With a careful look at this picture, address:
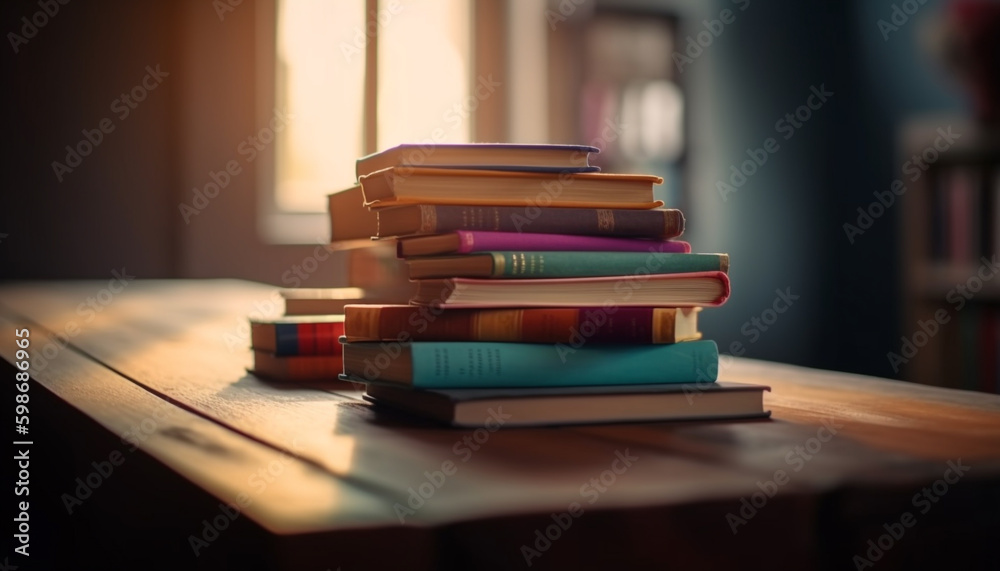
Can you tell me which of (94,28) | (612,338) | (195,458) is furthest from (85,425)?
(94,28)

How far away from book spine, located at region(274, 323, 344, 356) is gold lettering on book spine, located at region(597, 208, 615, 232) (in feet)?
1.15

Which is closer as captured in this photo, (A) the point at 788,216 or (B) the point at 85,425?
(B) the point at 85,425

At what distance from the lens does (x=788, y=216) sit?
15.8ft

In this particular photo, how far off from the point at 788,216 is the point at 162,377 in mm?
4094

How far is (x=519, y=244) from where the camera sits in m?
0.82

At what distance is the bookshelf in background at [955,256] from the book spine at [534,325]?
270cm

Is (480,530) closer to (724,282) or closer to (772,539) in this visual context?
(772,539)

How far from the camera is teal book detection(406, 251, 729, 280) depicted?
0.79m

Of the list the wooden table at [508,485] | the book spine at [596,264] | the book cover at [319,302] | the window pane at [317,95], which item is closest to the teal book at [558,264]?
the book spine at [596,264]

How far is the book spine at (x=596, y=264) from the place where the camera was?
0.79 meters

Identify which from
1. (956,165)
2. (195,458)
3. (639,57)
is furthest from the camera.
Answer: (639,57)

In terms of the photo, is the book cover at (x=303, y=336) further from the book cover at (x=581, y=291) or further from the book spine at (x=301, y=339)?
the book cover at (x=581, y=291)

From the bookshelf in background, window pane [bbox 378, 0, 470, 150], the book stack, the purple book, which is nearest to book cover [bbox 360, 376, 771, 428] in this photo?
the book stack

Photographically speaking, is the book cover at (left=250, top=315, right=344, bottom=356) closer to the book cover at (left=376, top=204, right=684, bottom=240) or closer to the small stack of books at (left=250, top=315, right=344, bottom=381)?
the small stack of books at (left=250, top=315, right=344, bottom=381)
